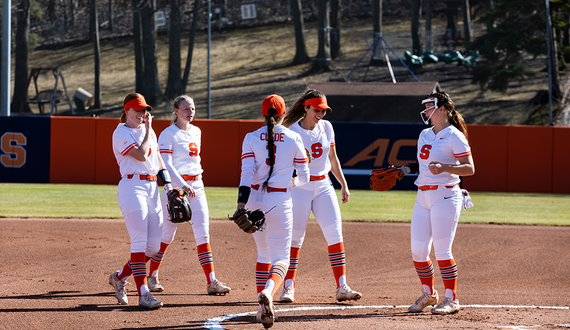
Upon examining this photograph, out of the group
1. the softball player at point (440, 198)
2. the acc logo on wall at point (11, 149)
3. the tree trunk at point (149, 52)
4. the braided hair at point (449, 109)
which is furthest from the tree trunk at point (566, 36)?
the softball player at point (440, 198)

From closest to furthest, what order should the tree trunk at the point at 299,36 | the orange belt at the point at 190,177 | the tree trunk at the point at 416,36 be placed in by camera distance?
1. the orange belt at the point at 190,177
2. the tree trunk at the point at 416,36
3. the tree trunk at the point at 299,36

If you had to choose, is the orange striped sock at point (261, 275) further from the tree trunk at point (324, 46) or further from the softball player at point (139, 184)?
the tree trunk at point (324, 46)

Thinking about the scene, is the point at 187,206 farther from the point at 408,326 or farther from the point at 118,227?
the point at 118,227

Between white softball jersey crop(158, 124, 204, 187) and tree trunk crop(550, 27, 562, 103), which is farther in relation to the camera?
tree trunk crop(550, 27, 562, 103)

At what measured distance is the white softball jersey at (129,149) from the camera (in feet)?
19.3

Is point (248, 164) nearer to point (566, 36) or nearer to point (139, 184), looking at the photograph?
point (139, 184)

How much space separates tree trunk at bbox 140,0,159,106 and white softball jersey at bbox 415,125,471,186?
27115mm

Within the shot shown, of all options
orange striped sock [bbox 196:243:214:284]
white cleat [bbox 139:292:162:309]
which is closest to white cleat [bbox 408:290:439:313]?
orange striped sock [bbox 196:243:214:284]

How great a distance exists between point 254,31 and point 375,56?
15145 millimetres

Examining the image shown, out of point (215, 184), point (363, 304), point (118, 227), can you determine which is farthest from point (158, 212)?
point (215, 184)

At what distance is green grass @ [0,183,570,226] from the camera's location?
12891mm

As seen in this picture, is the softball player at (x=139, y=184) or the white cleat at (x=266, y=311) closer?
the white cleat at (x=266, y=311)

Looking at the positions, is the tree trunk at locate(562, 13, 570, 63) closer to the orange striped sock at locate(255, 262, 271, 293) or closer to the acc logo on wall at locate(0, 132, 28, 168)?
the acc logo on wall at locate(0, 132, 28, 168)

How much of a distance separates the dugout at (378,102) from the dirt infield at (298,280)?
39.5 feet
